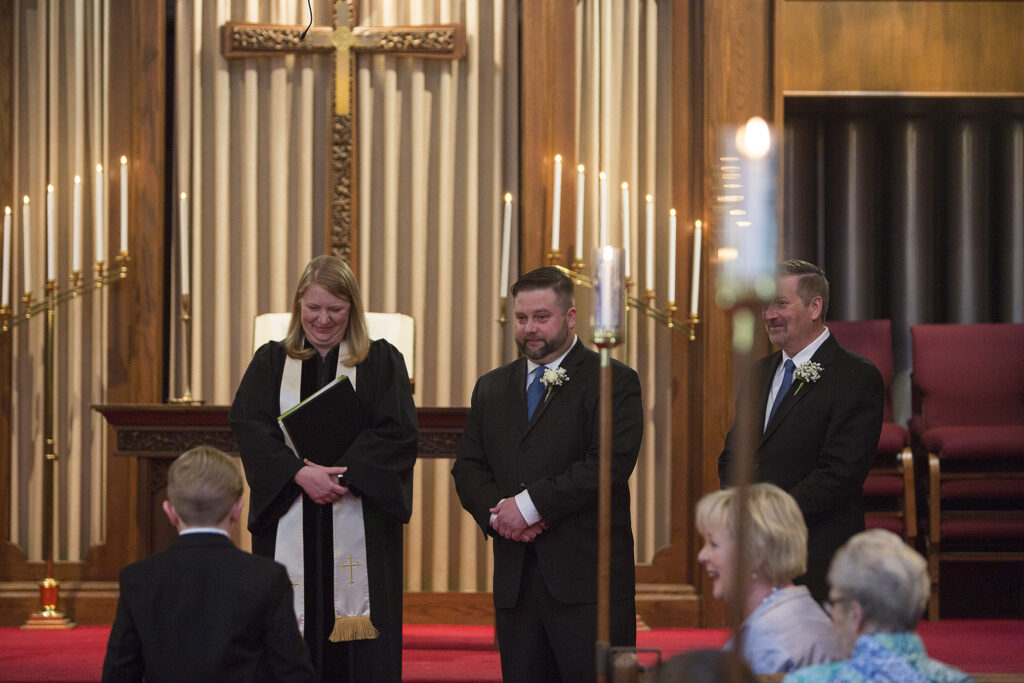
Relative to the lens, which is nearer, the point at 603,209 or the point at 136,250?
the point at 603,209

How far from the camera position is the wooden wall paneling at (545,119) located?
6.12 meters

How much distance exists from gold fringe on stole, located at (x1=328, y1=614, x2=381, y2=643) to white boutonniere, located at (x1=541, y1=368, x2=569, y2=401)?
0.89 metres

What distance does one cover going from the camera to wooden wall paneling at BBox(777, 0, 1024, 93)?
6898 mm

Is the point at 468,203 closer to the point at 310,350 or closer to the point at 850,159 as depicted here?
the point at 850,159

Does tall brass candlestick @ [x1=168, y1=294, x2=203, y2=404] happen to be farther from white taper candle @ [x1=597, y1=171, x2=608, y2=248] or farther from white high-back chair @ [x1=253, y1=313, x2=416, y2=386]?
white taper candle @ [x1=597, y1=171, x2=608, y2=248]

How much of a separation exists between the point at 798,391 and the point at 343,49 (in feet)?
12.2

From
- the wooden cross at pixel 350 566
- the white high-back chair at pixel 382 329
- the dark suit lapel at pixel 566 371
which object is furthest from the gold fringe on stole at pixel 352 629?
the white high-back chair at pixel 382 329

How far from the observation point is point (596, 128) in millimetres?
6230

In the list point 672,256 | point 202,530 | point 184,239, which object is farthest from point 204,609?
point 672,256

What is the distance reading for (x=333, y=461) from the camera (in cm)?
355

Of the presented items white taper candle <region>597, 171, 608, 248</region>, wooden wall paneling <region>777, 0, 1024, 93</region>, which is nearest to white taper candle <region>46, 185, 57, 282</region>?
white taper candle <region>597, 171, 608, 248</region>

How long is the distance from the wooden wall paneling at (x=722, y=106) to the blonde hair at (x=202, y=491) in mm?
3760

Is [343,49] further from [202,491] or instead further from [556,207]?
[202,491]

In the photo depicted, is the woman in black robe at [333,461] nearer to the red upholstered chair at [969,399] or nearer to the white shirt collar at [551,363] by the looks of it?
the white shirt collar at [551,363]
